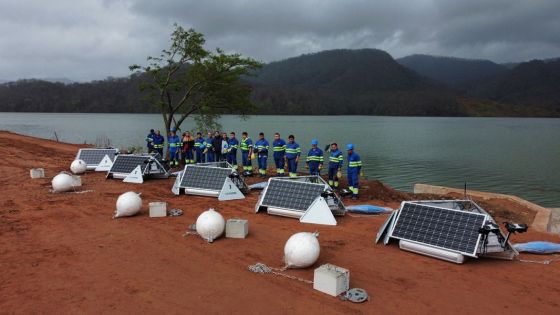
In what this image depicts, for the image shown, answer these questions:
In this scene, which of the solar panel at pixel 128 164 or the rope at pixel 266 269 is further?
the solar panel at pixel 128 164

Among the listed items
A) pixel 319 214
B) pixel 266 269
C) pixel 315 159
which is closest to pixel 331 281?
pixel 266 269

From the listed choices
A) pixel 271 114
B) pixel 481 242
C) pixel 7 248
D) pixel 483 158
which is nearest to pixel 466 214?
pixel 481 242

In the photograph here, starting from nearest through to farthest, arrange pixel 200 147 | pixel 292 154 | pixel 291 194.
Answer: pixel 291 194 → pixel 292 154 → pixel 200 147

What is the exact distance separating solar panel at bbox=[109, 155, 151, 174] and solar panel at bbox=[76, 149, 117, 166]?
2645mm

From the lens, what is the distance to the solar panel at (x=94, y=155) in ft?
62.2

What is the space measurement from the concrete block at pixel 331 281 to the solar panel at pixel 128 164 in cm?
1160

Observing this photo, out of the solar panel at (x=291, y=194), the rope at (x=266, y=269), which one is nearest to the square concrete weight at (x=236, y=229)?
the rope at (x=266, y=269)

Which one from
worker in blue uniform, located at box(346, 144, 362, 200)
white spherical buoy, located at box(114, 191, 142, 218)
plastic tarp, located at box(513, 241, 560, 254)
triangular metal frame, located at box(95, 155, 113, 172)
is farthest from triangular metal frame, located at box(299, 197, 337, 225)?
triangular metal frame, located at box(95, 155, 113, 172)

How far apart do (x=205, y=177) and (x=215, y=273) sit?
6.78 metres

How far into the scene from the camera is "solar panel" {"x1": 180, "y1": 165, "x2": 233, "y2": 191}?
13.4 metres

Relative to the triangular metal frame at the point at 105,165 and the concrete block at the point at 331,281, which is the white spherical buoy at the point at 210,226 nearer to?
the concrete block at the point at 331,281

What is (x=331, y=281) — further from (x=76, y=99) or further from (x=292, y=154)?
(x=76, y=99)

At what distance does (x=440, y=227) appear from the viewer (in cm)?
825

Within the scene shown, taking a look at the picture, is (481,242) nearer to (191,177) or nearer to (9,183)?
(191,177)
